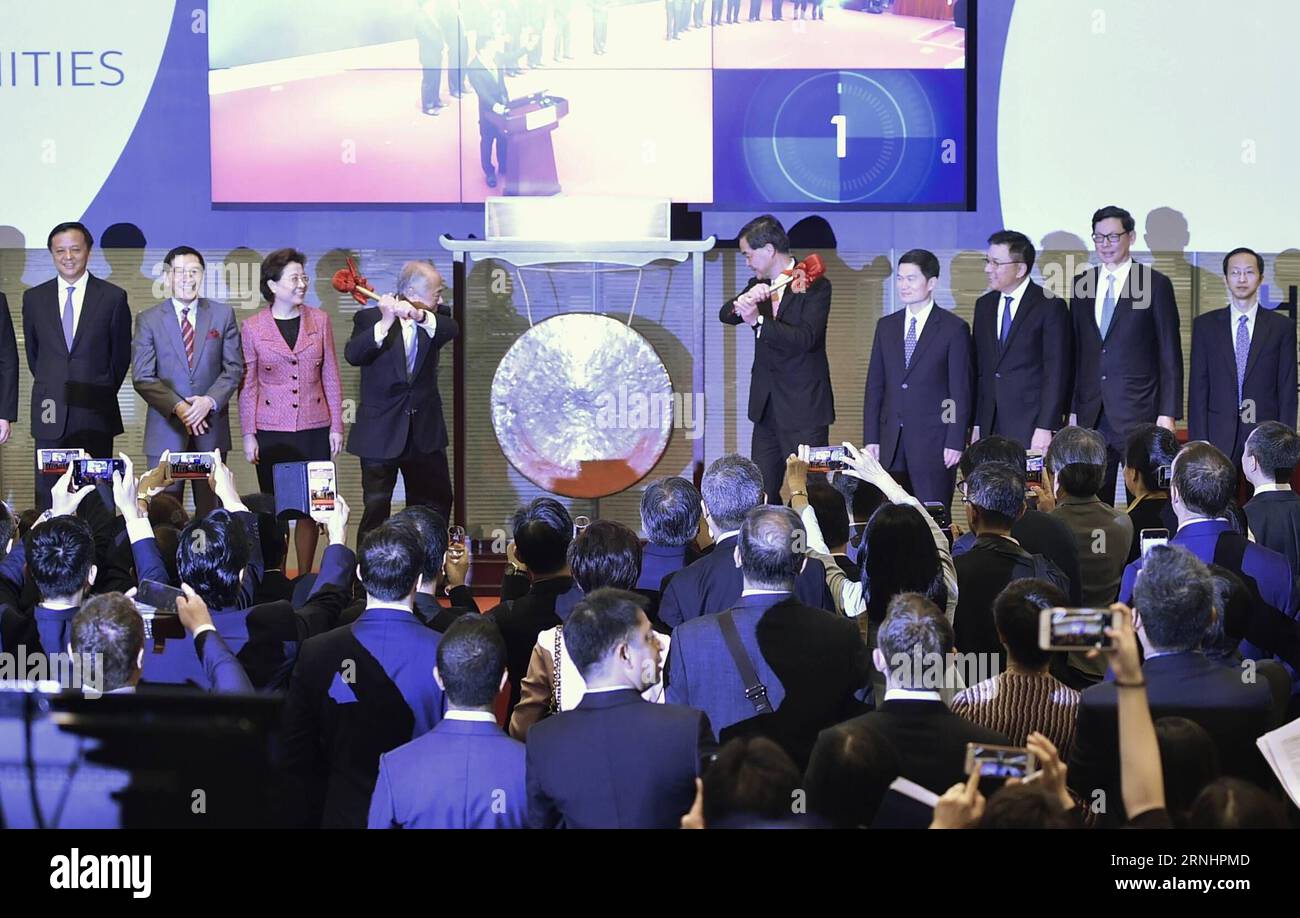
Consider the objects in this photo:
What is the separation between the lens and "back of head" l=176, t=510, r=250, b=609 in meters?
3.10

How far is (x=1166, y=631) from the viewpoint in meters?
2.68

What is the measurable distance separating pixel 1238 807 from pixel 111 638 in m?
1.88

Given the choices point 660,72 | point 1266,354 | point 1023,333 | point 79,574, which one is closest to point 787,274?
point 1023,333

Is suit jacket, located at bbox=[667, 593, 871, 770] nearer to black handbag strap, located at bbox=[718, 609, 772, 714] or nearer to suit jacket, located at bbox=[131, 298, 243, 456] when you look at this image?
→ black handbag strap, located at bbox=[718, 609, 772, 714]

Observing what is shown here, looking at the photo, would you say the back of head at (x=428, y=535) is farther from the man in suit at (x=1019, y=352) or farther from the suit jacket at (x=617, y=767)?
the man in suit at (x=1019, y=352)

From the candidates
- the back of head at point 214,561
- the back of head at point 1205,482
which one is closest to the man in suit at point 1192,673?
the back of head at point 1205,482

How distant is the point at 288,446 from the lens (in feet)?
19.4

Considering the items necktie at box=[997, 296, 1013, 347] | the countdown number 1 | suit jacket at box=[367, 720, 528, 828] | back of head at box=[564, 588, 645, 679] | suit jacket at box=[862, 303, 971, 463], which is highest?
the countdown number 1

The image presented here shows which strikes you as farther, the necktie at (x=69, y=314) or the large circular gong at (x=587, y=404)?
the large circular gong at (x=587, y=404)

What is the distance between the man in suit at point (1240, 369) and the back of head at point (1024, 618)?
11.9ft

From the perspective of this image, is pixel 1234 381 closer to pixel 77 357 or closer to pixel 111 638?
pixel 77 357

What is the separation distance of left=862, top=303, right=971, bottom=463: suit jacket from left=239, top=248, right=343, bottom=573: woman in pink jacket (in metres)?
2.13

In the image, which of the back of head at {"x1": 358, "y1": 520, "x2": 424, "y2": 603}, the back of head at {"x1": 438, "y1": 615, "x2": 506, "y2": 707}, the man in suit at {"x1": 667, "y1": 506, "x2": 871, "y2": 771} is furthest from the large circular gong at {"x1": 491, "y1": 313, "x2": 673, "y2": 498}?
the back of head at {"x1": 438, "y1": 615, "x2": 506, "y2": 707}

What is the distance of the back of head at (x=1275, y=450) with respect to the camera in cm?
394
